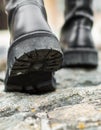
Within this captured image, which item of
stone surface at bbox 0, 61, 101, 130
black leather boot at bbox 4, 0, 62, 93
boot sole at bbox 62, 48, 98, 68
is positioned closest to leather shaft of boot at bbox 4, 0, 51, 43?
black leather boot at bbox 4, 0, 62, 93

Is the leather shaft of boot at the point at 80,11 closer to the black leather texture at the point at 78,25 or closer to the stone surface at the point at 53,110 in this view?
the black leather texture at the point at 78,25

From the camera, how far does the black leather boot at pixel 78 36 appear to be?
2193 mm

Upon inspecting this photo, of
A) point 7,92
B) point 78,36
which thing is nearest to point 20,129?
point 7,92

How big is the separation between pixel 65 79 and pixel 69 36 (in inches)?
17.1

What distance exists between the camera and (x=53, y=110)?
1.20m

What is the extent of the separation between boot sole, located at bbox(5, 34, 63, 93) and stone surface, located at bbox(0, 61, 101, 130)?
0.19ft

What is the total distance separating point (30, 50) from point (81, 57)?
998mm

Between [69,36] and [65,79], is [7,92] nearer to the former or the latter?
[65,79]

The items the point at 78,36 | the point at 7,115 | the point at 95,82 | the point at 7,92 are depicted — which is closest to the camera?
the point at 7,115

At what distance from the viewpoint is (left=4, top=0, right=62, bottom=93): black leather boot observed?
48.8 inches

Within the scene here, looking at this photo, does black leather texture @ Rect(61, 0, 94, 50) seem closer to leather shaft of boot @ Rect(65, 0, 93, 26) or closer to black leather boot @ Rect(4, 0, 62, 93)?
leather shaft of boot @ Rect(65, 0, 93, 26)

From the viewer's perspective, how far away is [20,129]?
3.45 feet

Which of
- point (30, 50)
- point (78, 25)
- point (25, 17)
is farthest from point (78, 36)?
point (30, 50)

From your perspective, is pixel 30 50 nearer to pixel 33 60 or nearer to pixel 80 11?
pixel 33 60
